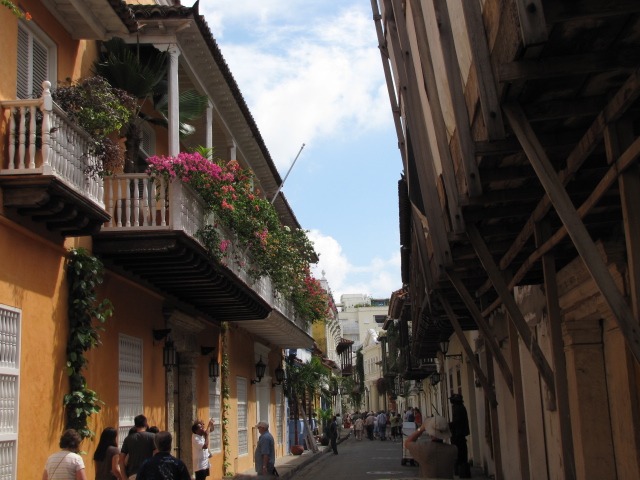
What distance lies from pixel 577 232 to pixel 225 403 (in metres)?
15.5

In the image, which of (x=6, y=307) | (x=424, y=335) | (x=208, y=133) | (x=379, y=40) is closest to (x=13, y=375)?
(x=6, y=307)

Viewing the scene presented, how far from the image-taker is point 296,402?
3250 cm

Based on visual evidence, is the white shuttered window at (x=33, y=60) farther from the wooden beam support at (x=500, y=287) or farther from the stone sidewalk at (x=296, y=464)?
the stone sidewalk at (x=296, y=464)

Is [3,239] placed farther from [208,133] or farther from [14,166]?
[208,133]

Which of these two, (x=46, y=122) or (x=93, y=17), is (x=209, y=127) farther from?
(x=46, y=122)

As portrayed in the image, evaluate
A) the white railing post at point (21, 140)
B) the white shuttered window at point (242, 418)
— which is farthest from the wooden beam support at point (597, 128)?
the white shuttered window at point (242, 418)

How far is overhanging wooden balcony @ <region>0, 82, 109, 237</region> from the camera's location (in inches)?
345

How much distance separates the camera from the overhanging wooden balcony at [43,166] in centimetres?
876

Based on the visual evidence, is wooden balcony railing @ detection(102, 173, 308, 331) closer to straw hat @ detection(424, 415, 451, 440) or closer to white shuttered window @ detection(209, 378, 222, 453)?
straw hat @ detection(424, 415, 451, 440)

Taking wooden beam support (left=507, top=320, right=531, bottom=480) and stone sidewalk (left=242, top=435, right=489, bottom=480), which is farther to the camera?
stone sidewalk (left=242, top=435, right=489, bottom=480)

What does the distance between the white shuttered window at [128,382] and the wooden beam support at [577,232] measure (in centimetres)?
867

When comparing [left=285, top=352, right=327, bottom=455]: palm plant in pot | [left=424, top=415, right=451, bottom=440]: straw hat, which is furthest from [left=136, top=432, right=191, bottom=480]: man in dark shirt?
[left=285, top=352, right=327, bottom=455]: palm plant in pot

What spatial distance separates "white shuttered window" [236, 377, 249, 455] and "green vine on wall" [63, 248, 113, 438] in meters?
10.8

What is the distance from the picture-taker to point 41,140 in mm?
8969
